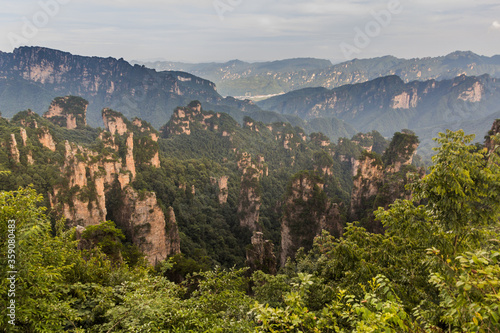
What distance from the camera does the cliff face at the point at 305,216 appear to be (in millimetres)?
44688

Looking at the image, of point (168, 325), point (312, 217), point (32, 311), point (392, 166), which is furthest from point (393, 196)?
point (32, 311)

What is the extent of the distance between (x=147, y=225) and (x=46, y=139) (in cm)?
4494

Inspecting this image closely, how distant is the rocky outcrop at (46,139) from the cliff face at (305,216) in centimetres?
5634

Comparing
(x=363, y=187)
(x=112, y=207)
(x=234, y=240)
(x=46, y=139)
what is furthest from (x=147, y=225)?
(x=46, y=139)

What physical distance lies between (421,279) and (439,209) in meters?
2.40

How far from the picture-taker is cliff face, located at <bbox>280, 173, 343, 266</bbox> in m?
44.7

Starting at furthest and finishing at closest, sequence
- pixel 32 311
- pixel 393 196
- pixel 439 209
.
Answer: pixel 393 196 < pixel 439 209 < pixel 32 311

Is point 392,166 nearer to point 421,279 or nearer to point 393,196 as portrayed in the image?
point 393,196

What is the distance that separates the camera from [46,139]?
62.6 meters

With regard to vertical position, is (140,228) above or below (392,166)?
below

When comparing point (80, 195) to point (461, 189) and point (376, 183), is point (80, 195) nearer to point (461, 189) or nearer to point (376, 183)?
point (461, 189)

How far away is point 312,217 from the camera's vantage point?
4691cm

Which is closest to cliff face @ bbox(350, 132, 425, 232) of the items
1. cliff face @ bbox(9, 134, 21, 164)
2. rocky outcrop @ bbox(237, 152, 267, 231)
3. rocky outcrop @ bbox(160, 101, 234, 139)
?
rocky outcrop @ bbox(237, 152, 267, 231)

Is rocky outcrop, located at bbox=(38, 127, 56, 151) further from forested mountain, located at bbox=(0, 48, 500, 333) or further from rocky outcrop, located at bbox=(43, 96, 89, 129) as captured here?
rocky outcrop, located at bbox=(43, 96, 89, 129)
